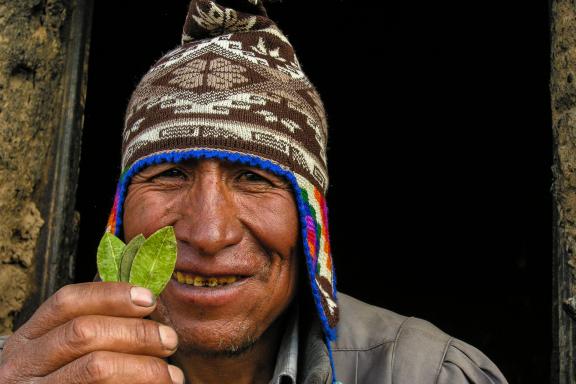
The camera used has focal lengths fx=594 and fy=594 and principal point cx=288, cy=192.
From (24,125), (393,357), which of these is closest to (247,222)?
(393,357)

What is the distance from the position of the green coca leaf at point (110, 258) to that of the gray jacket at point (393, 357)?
2.61 ft

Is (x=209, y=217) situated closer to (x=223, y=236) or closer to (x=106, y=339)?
(x=223, y=236)

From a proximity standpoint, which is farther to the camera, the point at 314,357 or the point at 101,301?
the point at 314,357

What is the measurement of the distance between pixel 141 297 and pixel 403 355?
1011mm

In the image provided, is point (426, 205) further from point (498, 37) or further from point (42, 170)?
point (42, 170)

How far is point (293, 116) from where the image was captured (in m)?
1.84

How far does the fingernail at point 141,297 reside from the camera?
985 mm

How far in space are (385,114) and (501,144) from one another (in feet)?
3.39

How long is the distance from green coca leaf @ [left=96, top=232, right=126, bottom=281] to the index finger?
0.07 metres

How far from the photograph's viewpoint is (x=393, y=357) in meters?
1.76

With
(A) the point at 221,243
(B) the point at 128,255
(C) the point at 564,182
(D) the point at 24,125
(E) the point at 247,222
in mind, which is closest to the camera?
(B) the point at 128,255

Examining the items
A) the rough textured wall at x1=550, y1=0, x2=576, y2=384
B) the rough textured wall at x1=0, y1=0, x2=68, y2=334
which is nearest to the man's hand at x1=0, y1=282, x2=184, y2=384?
the rough textured wall at x1=0, y1=0, x2=68, y2=334

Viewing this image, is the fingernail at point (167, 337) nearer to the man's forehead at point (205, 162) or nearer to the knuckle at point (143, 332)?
the knuckle at point (143, 332)

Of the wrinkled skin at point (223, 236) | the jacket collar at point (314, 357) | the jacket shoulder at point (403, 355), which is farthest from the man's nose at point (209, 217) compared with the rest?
the jacket shoulder at point (403, 355)
